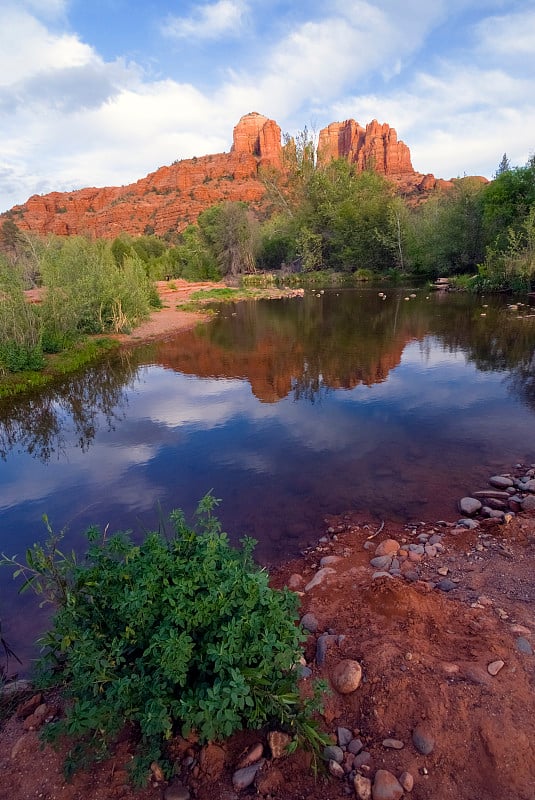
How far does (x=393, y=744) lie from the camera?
2752mm

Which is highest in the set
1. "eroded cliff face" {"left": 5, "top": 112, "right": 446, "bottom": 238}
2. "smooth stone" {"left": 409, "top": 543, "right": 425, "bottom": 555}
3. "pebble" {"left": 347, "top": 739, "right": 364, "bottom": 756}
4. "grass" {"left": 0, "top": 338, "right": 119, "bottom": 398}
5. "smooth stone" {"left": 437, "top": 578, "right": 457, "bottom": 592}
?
"eroded cliff face" {"left": 5, "top": 112, "right": 446, "bottom": 238}

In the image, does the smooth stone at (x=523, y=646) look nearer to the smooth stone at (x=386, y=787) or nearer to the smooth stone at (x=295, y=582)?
the smooth stone at (x=386, y=787)

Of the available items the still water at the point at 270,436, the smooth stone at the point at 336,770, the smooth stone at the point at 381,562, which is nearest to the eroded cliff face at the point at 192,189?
the still water at the point at 270,436

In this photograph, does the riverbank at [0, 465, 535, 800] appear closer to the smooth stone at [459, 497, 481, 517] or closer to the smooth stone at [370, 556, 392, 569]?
the smooth stone at [370, 556, 392, 569]

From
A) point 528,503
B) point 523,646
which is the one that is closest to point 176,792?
point 523,646

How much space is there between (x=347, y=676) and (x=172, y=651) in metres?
1.45

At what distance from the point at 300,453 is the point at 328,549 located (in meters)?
3.28

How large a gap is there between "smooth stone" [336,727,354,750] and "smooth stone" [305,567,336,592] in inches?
71.8

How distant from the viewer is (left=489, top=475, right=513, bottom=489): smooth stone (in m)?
6.82

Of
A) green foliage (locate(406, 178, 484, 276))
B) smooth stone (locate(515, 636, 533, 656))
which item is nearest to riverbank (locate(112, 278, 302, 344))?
green foliage (locate(406, 178, 484, 276))

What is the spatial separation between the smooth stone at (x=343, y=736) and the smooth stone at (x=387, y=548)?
8.34 feet

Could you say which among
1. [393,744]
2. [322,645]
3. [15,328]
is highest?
[15,328]

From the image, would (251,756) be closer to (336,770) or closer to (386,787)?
(336,770)

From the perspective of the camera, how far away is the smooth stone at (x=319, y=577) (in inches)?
188
